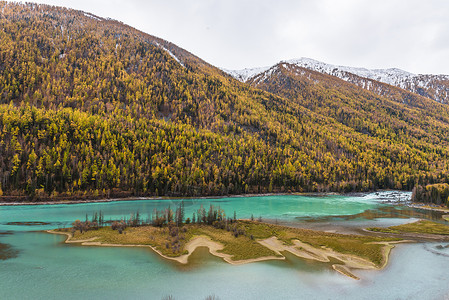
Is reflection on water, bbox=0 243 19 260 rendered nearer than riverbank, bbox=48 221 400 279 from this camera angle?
Yes

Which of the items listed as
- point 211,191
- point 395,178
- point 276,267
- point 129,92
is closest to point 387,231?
point 276,267

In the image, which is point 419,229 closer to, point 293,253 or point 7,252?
point 293,253

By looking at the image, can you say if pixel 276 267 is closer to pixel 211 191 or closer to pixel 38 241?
pixel 38 241

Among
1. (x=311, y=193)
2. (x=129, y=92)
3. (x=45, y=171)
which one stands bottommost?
(x=311, y=193)

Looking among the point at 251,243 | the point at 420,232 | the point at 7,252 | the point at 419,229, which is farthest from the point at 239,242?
the point at 419,229

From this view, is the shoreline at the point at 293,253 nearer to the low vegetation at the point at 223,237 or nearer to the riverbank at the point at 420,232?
the low vegetation at the point at 223,237

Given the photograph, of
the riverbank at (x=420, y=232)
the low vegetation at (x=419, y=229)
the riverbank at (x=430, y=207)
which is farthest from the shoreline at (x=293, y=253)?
the riverbank at (x=430, y=207)

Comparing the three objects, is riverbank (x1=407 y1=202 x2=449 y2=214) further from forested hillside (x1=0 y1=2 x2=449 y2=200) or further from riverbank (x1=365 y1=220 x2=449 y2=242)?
forested hillside (x1=0 y1=2 x2=449 y2=200)

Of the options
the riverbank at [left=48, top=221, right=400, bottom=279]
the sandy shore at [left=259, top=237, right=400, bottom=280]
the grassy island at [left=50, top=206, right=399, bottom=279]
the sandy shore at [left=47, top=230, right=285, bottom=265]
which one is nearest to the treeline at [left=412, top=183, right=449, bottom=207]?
the riverbank at [left=48, top=221, right=400, bottom=279]

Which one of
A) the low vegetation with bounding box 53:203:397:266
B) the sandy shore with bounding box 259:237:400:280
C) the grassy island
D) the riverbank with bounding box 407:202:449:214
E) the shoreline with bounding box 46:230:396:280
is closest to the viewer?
the sandy shore with bounding box 259:237:400:280
